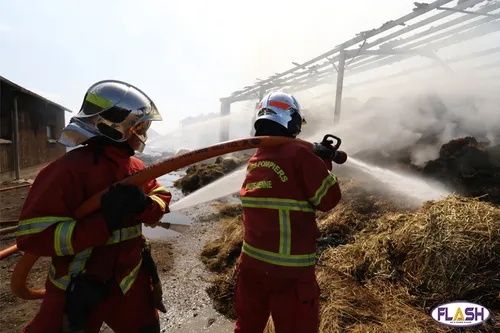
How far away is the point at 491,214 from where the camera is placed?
11.0 ft

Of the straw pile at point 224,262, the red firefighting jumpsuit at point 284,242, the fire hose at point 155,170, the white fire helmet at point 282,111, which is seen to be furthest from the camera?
the straw pile at point 224,262

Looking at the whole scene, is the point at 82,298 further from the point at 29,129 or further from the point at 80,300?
the point at 29,129

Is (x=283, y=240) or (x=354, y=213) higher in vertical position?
(x=283, y=240)

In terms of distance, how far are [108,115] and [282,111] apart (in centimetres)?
127

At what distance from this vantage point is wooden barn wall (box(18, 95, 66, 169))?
13215 mm

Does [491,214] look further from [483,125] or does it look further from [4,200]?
[4,200]

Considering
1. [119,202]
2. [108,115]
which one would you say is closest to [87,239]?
[119,202]

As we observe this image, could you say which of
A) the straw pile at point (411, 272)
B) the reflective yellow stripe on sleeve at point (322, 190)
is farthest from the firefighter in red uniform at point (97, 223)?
the straw pile at point (411, 272)

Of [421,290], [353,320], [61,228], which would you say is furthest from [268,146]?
[421,290]

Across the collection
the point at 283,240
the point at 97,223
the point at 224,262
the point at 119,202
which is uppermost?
the point at 119,202

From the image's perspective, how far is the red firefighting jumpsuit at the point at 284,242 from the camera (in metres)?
1.92

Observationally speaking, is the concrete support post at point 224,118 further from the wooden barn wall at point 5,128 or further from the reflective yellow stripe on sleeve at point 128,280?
the reflective yellow stripe on sleeve at point 128,280

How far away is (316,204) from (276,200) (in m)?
0.28

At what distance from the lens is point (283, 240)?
6.56 ft
